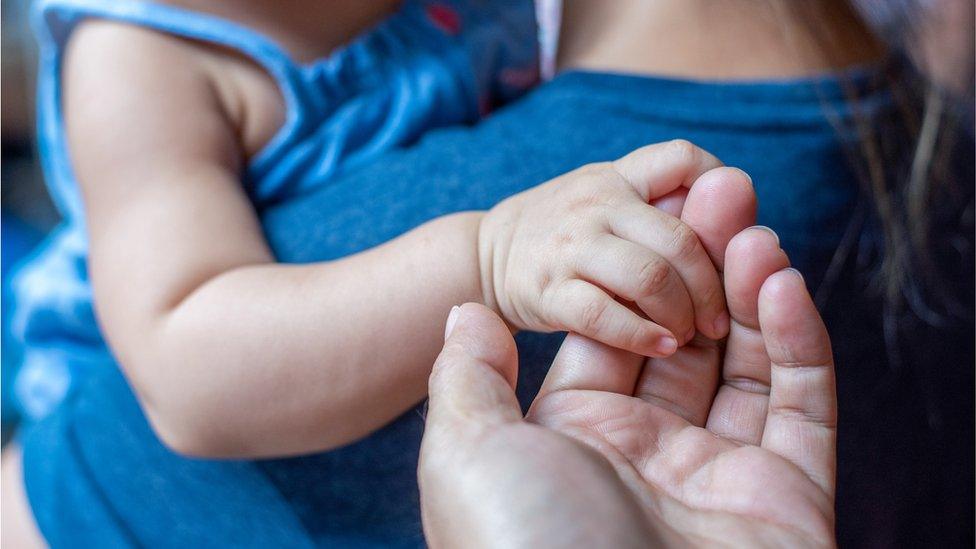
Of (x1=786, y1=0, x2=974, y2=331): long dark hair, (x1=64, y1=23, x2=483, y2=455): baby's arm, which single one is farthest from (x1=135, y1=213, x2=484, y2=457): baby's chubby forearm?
(x1=786, y1=0, x2=974, y2=331): long dark hair

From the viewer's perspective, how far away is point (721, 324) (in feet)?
1.14

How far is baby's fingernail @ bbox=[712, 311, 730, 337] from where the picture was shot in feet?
1.14

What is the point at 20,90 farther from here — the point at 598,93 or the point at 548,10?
the point at 598,93

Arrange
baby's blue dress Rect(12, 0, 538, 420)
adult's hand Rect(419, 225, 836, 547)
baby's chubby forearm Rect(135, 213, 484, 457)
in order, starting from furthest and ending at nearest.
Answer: baby's blue dress Rect(12, 0, 538, 420)
baby's chubby forearm Rect(135, 213, 484, 457)
adult's hand Rect(419, 225, 836, 547)

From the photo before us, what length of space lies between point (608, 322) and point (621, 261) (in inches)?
1.0

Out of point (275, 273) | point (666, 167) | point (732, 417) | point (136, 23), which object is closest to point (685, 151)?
point (666, 167)

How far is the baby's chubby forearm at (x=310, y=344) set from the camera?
398 mm

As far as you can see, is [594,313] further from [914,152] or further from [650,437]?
[914,152]

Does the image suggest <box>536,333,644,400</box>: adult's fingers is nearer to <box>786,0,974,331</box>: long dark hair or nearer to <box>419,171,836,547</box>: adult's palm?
<box>419,171,836,547</box>: adult's palm

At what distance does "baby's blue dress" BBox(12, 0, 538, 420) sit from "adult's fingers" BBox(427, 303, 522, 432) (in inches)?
9.9

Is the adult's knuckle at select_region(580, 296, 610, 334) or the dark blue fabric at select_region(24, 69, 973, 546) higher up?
the adult's knuckle at select_region(580, 296, 610, 334)

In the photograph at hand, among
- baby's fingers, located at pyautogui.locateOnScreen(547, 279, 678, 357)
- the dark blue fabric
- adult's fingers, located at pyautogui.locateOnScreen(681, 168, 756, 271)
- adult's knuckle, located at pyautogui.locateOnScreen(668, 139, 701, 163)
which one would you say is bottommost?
the dark blue fabric

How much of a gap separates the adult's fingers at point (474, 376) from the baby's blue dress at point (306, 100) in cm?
25

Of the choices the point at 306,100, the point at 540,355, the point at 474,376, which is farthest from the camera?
the point at 306,100
